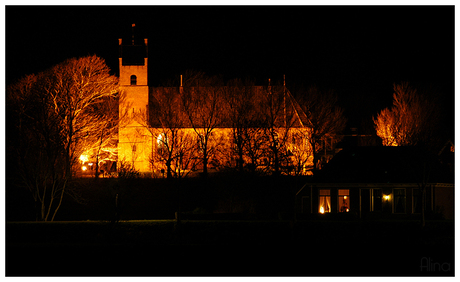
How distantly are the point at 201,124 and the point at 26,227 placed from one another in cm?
2225

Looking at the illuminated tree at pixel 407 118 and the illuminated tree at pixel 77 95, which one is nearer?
the illuminated tree at pixel 77 95

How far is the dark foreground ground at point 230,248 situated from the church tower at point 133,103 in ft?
67.6

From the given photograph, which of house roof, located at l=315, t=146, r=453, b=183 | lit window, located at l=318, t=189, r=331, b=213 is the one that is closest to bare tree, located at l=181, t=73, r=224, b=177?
house roof, located at l=315, t=146, r=453, b=183

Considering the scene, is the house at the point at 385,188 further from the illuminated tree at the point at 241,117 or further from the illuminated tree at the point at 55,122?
the illuminated tree at the point at 55,122

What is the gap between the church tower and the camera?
2234 inches

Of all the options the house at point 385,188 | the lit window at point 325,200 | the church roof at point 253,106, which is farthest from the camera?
the church roof at point 253,106

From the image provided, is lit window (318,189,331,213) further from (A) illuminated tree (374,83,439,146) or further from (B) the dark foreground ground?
(A) illuminated tree (374,83,439,146)

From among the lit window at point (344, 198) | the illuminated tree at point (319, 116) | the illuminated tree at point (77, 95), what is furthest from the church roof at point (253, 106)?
the lit window at point (344, 198)

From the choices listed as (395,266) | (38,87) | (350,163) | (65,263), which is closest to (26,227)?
(65,263)

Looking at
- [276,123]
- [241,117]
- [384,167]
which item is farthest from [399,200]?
[241,117]

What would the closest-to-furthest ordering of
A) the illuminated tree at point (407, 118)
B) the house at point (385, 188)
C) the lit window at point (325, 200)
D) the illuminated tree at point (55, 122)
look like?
the house at point (385, 188)
the illuminated tree at point (55, 122)
the lit window at point (325, 200)
the illuminated tree at point (407, 118)

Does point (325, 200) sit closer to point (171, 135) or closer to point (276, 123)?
point (276, 123)

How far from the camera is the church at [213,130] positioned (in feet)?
160

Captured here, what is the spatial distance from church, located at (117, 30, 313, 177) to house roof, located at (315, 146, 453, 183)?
3.21 metres
